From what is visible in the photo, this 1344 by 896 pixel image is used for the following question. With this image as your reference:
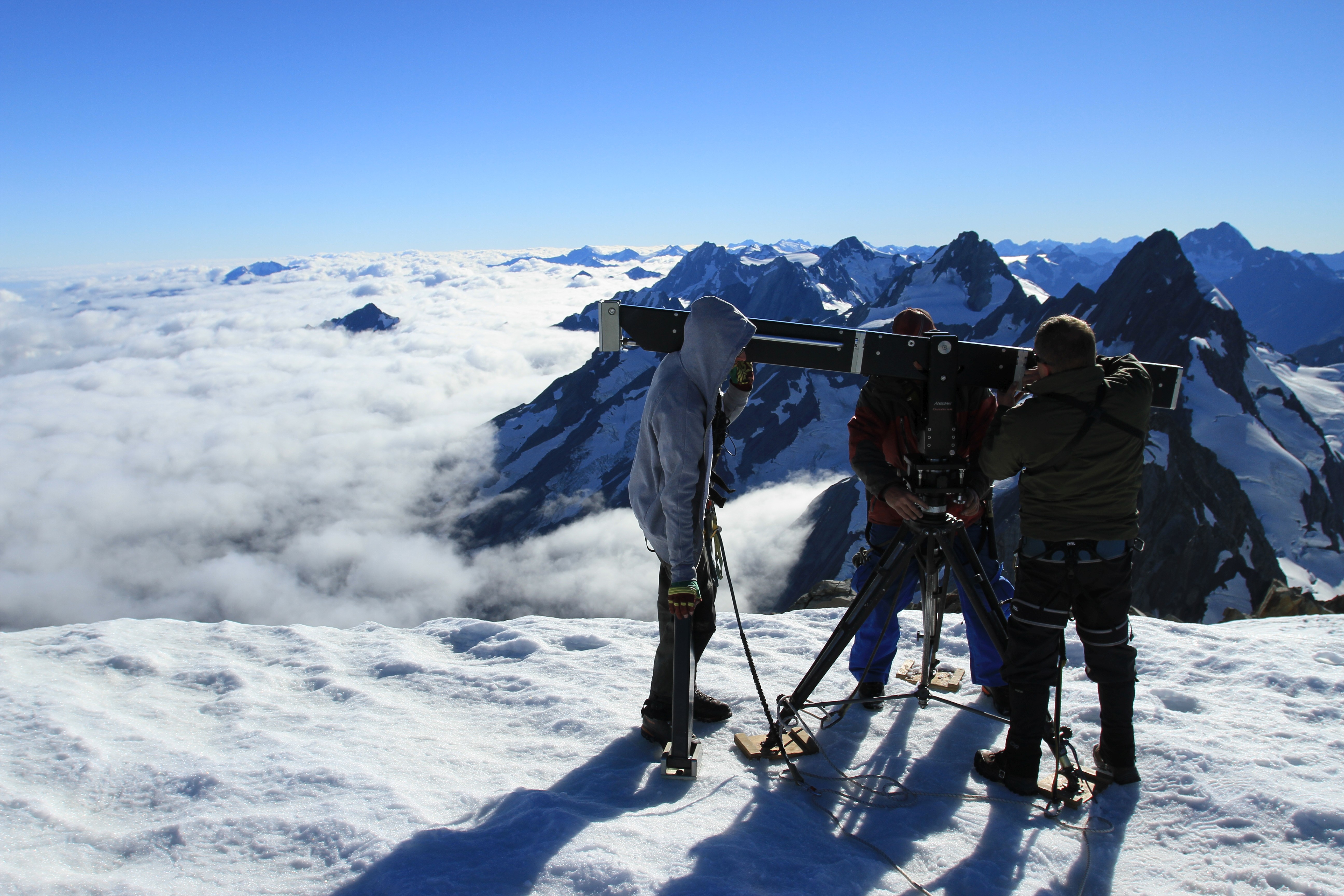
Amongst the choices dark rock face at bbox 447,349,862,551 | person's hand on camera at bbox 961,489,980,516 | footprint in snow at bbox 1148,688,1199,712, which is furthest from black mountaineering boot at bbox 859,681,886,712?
dark rock face at bbox 447,349,862,551

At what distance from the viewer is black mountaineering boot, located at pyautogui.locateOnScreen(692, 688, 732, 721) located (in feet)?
19.9

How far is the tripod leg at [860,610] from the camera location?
5.44m

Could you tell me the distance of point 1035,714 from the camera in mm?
4824

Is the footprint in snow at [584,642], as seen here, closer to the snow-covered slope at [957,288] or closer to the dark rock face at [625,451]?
the dark rock face at [625,451]

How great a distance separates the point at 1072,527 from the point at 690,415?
8.92 feet

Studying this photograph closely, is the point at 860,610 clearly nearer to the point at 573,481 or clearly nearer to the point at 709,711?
the point at 709,711

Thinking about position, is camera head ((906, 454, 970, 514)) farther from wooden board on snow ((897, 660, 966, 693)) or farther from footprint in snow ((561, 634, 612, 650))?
footprint in snow ((561, 634, 612, 650))

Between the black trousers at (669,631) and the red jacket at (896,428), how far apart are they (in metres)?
1.51

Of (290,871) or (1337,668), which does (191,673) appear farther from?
(1337,668)

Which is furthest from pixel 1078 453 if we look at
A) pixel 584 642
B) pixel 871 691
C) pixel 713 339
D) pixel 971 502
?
pixel 584 642

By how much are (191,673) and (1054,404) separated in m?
8.54

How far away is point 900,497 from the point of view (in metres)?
5.34

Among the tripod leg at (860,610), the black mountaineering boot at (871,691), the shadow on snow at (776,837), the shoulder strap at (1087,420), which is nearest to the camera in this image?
the shadow on snow at (776,837)

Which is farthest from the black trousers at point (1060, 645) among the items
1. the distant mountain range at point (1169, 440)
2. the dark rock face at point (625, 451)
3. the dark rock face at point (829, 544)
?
the dark rock face at point (625, 451)
